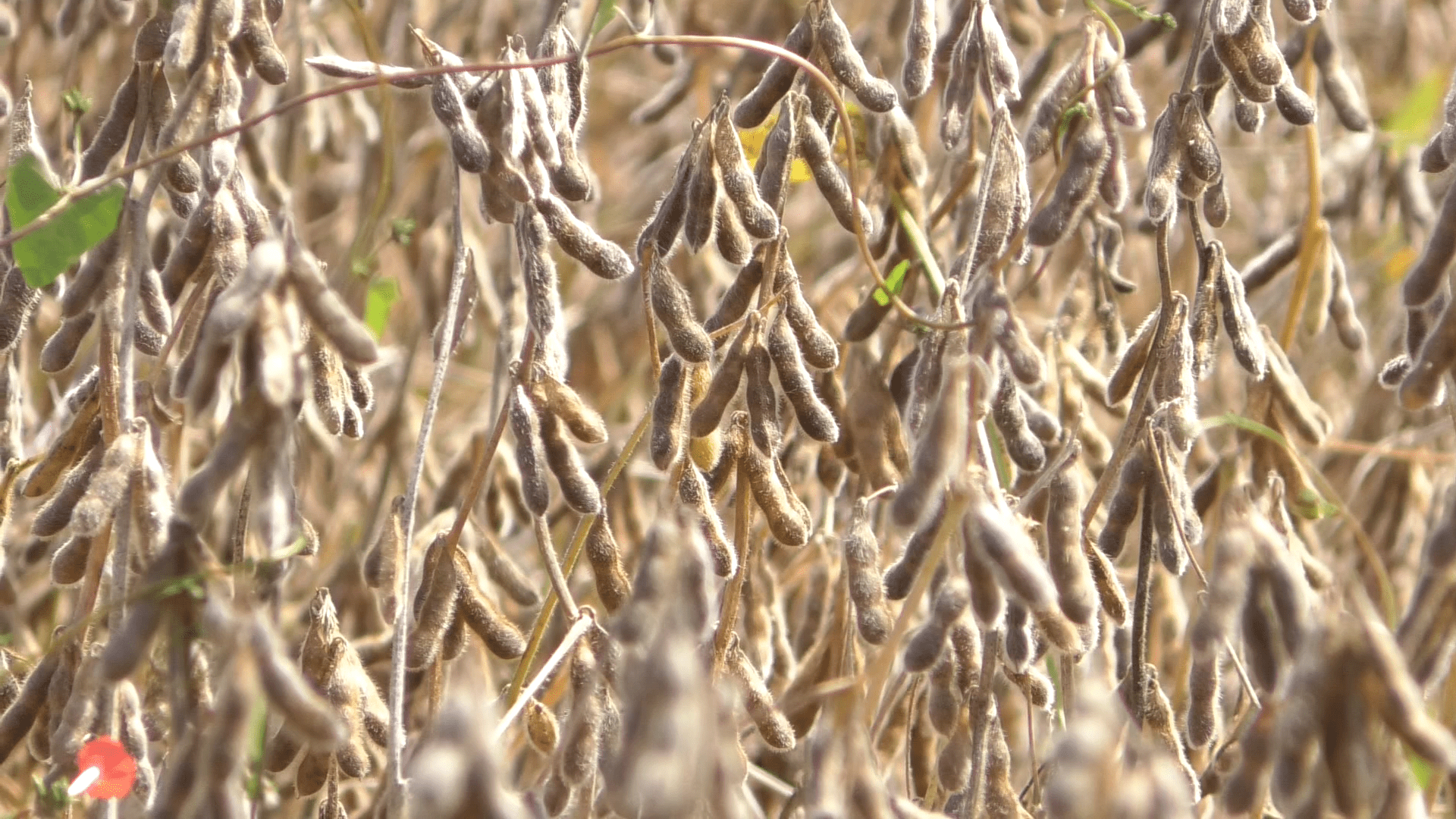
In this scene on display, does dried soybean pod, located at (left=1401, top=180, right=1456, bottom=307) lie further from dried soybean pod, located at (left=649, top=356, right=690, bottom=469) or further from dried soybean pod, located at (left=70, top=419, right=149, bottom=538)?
dried soybean pod, located at (left=70, top=419, right=149, bottom=538)

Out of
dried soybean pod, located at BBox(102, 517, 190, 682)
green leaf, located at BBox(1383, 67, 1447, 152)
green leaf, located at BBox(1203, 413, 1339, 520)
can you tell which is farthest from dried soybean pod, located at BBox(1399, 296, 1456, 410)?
green leaf, located at BBox(1383, 67, 1447, 152)

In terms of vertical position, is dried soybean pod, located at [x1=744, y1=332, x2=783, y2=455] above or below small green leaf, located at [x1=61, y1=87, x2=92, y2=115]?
below

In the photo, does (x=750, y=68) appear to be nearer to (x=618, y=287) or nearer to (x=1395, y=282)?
(x=618, y=287)

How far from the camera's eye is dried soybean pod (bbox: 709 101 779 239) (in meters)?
1.44

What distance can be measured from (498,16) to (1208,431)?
5.49ft

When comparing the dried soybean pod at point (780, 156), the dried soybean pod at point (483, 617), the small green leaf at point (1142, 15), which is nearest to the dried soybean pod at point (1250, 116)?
the small green leaf at point (1142, 15)

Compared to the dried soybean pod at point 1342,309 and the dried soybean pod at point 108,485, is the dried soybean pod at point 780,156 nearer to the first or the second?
the dried soybean pod at point 108,485

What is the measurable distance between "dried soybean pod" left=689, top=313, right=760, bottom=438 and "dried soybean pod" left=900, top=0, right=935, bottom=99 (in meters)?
0.38

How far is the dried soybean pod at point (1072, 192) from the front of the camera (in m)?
1.49

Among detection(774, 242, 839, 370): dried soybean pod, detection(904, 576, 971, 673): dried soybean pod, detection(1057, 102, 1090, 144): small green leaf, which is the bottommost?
detection(904, 576, 971, 673): dried soybean pod

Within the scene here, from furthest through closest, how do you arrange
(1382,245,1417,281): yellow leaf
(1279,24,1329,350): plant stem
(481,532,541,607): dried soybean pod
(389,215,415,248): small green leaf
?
(1382,245,1417,281): yellow leaf < (389,215,415,248): small green leaf < (1279,24,1329,350): plant stem < (481,532,541,607): dried soybean pod

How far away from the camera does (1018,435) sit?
5.10 ft

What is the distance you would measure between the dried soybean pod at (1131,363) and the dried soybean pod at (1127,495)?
9cm

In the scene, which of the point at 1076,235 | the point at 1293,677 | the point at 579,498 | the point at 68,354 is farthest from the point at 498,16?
the point at 1293,677
